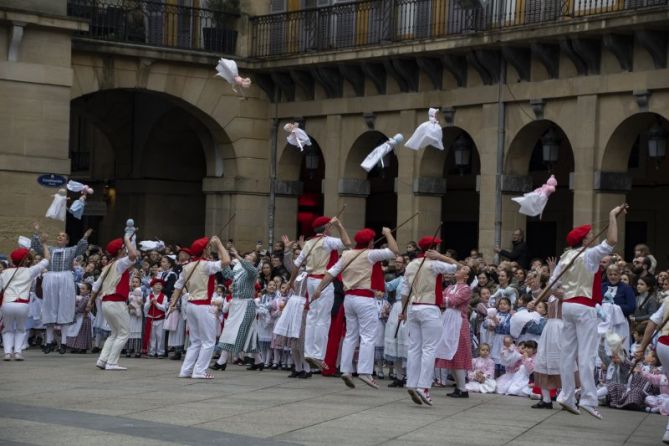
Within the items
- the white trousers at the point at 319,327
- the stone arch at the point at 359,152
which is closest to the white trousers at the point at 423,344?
the white trousers at the point at 319,327

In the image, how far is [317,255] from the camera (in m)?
19.5

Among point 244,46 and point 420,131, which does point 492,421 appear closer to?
point 420,131

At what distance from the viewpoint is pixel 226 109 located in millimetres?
32312

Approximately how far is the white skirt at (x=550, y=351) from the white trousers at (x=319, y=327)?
9.64 feet

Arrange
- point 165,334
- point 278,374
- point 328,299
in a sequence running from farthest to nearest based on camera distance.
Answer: point 165,334 < point 278,374 < point 328,299

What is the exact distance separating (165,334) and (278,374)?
370 centimetres

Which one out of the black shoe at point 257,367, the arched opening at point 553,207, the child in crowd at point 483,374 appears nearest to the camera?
the child in crowd at point 483,374

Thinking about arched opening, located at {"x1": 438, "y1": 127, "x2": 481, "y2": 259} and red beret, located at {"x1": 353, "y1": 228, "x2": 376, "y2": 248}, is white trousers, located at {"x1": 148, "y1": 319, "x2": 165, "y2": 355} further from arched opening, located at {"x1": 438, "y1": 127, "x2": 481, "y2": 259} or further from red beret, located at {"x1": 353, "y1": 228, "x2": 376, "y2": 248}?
arched opening, located at {"x1": 438, "y1": 127, "x2": 481, "y2": 259}

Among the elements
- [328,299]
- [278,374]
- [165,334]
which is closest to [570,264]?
[328,299]

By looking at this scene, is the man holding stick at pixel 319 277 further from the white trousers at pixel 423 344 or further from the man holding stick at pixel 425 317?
the white trousers at pixel 423 344

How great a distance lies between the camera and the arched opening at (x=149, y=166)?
35.0 meters

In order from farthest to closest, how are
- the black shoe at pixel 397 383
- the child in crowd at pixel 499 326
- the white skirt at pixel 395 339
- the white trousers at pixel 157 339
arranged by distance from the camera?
the white trousers at pixel 157 339 < the white skirt at pixel 395 339 < the child in crowd at pixel 499 326 < the black shoe at pixel 397 383

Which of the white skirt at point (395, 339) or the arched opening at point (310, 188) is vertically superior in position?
the arched opening at point (310, 188)

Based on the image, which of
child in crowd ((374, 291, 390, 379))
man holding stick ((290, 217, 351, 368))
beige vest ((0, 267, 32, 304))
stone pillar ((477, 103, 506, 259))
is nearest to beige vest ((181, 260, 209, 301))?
man holding stick ((290, 217, 351, 368))
